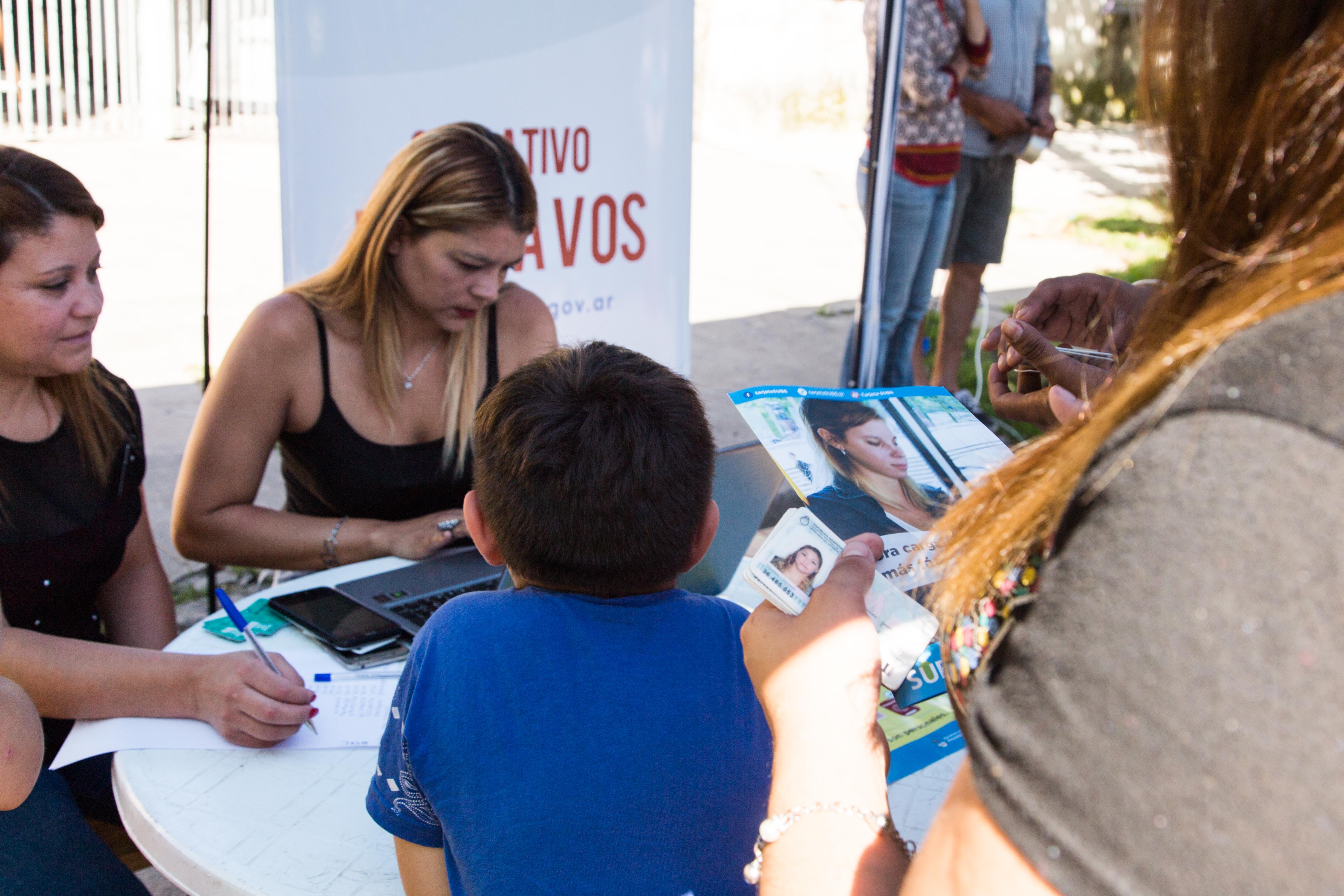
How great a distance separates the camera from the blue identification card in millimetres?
1120

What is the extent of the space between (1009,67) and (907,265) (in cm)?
94

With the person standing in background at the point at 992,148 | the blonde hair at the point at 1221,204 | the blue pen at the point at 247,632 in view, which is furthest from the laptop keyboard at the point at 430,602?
the person standing in background at the point at 992,148

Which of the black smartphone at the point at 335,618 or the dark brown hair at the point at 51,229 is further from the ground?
the dark brown hair at the point at 51,229

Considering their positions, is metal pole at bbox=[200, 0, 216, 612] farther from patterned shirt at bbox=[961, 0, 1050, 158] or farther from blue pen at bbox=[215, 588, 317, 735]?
patterned shirt at bbox=[961, 0, 1050, 158]

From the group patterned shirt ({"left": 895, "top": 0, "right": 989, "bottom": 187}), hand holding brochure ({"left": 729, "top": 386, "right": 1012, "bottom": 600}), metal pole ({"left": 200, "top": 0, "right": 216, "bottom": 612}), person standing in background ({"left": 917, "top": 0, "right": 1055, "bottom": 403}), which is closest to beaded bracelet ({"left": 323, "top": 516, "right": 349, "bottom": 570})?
metal pole ({"left": 200, "top": 0, "right": 216, "bottom": 612})

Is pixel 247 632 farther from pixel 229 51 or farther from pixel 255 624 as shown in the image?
pixel 229 51

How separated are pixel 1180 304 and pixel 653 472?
0.60 meters

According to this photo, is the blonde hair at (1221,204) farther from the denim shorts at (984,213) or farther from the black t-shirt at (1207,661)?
the denim shorts at (984,213)

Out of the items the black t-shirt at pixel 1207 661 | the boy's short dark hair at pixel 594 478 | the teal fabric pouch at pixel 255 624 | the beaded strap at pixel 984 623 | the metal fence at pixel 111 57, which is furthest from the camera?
the metal fence at pixel 111 57

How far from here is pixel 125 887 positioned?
1.37 m

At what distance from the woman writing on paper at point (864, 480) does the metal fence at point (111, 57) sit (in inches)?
83.1

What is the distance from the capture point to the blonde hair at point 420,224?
207 cm

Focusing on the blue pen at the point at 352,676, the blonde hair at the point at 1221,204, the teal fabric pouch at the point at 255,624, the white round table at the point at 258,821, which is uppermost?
the blonde hair at the point at 1221,204

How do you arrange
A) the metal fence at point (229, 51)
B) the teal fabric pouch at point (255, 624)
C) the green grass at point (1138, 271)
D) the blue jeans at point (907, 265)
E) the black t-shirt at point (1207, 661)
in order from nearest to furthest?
the black t-shirt at point (1207, 661) → the teal fabric pouch at point (255, 624) → the metal fence at point (229, 51) → the blue jeans at point (907, 265) → the green grass at point (1138, 271)
